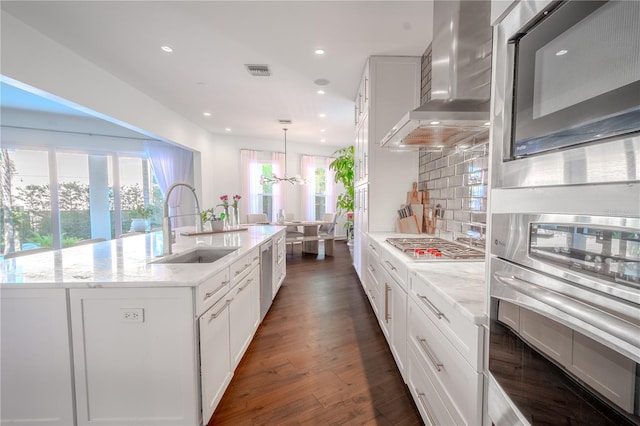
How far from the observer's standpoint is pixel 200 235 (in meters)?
2.90

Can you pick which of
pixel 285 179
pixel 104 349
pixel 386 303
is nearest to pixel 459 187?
pixel 386 303

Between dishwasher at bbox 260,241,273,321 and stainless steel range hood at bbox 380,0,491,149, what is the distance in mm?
1793

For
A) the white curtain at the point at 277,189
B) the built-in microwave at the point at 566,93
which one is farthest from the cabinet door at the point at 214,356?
the white curtain at the point at 277,189

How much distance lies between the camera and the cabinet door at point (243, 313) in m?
1.82

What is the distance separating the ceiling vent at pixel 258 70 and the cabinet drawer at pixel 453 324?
3114mm

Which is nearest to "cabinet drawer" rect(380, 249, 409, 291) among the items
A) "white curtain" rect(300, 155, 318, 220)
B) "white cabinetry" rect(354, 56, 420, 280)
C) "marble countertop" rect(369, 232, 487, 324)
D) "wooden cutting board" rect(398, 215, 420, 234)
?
"marble countertop" rect(369, 232, 487, 324)

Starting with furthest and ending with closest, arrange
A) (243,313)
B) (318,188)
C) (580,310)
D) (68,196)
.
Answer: (318,188)
(68,196)
(243,313)
(580,310)

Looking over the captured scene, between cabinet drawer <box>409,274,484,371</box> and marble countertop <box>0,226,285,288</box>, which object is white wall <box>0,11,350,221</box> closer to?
marble countertop <box>0,226,285,288</box>

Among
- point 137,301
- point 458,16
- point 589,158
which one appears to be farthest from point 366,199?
point 589,158

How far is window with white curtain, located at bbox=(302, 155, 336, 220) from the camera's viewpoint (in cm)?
793

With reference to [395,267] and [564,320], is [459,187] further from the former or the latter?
[564,320]

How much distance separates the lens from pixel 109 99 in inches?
137

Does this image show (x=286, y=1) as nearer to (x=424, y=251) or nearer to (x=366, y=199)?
(x=366, y=199)

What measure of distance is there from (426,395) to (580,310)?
3.46 feet
